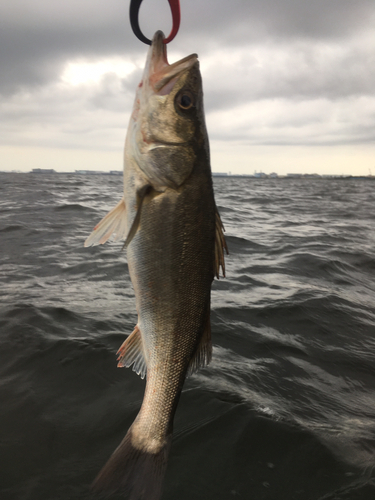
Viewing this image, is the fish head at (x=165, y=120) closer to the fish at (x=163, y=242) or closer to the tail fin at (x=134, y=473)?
the fish at (x=163, y=242)

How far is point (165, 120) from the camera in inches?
83.4

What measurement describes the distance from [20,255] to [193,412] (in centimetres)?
623

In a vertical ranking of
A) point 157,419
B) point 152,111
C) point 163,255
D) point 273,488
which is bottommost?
point 273,488

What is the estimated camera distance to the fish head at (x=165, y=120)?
2.09 meters

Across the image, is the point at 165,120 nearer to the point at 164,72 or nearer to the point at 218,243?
the point at 164,72

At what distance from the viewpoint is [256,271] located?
8102mm

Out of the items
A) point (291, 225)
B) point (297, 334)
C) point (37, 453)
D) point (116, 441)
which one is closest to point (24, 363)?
point (37, 453)

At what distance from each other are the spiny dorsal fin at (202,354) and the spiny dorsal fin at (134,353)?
30cm

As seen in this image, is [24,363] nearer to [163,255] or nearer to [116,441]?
[116,441]

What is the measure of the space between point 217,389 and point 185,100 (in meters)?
2.90

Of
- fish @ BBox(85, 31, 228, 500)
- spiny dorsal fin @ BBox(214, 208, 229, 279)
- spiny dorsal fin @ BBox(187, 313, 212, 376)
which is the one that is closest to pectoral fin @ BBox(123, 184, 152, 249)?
fish @ BBox(85, 31, 228, 500)

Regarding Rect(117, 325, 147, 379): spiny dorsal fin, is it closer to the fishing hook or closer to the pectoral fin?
the pectoral fin

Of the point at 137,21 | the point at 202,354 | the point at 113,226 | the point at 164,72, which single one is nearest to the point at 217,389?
the point at 202,354

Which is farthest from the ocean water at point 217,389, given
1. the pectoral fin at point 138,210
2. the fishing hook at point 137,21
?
the fishing hook at point 137,21
